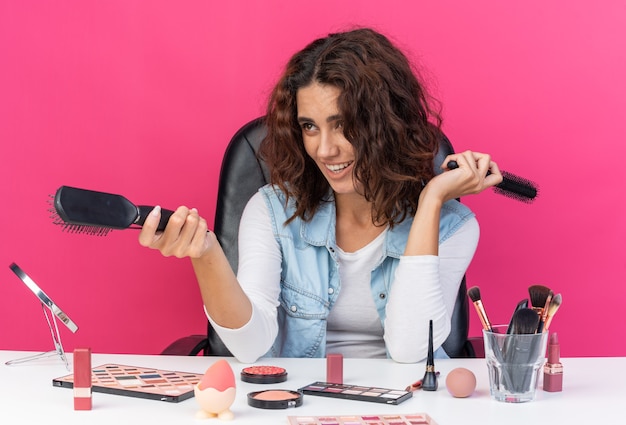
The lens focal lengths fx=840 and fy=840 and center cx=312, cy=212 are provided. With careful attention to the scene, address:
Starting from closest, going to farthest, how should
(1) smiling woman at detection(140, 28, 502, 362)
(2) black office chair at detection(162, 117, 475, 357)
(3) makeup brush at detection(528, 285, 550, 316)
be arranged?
(3) makeup brush at detection(528, 285, 550, 316), (1) smiling woman at detection(140, 28, 502, 362), (2) black office chair at detection(162, 117, 475, 357)

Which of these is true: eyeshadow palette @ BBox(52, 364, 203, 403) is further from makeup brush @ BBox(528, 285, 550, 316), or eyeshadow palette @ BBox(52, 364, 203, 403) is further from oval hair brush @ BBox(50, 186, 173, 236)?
makeup brush @ BBox(528, 285, 550, 316)

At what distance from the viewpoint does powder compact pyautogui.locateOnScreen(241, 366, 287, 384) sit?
4.78 feet

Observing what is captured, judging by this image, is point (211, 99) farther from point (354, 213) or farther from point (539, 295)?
point (539, 295)

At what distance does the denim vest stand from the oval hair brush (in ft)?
2.39

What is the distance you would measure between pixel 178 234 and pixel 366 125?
62 centimetres

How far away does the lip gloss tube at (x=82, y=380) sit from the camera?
4.09 feet

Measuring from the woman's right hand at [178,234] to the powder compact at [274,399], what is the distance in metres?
0.30

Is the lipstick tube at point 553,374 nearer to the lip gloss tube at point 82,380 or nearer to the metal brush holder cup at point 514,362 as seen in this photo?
the metal brush holder cup at point 514,362

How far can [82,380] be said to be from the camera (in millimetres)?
1244

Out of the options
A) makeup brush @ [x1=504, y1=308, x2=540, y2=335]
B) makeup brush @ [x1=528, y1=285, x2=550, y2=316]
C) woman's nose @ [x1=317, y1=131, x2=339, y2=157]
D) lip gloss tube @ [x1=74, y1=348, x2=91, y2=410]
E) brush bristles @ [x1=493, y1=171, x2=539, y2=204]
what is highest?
woman's nose @ [x1=317, y1=131, x2=339, y2=157]

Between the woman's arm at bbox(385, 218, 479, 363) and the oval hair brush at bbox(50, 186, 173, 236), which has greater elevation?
the oval hair brush at bbox(50, 186, 173, 236)

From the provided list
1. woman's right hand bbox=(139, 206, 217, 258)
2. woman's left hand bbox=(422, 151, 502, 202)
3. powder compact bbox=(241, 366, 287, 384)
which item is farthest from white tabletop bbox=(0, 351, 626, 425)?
woman's left hand bbox=(422, 151, 502, 202)

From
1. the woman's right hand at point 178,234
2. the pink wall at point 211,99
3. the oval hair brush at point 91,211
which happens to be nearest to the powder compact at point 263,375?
the woman's right hand at point 178,234

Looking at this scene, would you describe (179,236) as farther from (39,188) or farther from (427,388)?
(39,188)
